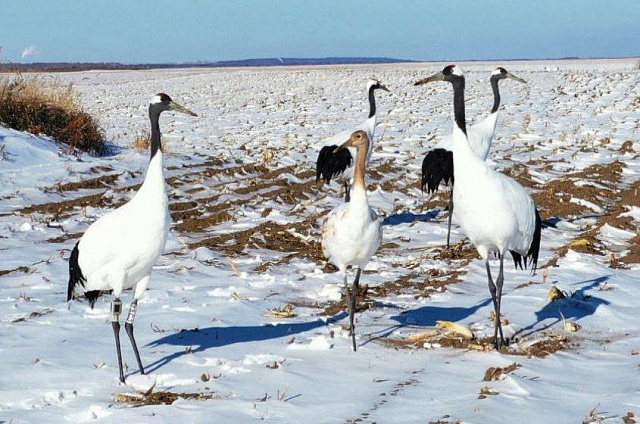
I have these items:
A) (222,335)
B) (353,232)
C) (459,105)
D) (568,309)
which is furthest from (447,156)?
(222,335)

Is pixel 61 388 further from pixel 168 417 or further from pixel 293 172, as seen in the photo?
pixel 293 172

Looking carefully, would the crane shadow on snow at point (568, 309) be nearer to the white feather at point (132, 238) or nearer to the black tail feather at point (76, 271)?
the white feather at point (132, 238)

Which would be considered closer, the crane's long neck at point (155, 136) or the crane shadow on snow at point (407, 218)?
the crane's long neck at point (155, 136)

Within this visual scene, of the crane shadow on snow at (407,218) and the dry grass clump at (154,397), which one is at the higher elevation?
the dry grass clump at (154,397)

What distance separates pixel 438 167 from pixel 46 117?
31.5 feet

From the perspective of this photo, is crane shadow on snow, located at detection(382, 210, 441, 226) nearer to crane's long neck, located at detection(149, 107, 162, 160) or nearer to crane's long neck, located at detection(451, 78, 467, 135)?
crane's long neck, located at detection(451, 78, 467, 135)

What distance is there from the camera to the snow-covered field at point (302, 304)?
5707 millimetres

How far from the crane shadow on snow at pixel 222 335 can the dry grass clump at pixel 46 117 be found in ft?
35.3

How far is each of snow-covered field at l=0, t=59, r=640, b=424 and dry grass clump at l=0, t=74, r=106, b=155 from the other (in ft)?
2.48

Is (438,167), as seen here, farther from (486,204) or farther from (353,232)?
(353,232)

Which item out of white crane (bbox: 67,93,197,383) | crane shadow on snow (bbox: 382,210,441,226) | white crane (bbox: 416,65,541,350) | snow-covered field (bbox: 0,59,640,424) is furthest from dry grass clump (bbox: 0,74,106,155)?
white crane (bbox: 416,65,541,350)

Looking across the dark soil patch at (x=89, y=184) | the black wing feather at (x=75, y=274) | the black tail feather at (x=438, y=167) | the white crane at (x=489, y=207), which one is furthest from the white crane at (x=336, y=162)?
the black wing feather at (x=75, y=274)

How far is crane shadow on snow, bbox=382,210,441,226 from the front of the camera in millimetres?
12680

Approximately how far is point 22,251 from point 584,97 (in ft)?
87.3
